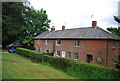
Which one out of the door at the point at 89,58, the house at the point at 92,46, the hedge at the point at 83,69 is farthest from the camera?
the door at the point at 89,58

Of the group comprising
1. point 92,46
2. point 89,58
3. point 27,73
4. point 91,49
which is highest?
point 92,46

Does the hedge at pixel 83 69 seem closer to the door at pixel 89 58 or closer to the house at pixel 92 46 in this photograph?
the house at pixel 92 46

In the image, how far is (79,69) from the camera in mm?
12609

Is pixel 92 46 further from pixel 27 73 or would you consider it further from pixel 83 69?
pixel 27 73

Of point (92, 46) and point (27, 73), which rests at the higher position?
point (92, 46)

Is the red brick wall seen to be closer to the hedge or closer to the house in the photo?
the house

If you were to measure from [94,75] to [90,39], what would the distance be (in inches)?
446

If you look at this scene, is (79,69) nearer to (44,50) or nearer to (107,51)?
(107,51)

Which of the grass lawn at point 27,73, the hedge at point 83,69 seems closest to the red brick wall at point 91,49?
the hedge at point 83,69

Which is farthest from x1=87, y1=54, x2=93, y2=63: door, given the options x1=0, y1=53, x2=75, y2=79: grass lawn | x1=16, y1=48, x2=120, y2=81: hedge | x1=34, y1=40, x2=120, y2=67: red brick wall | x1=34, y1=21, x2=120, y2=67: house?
x1=0, y1=53, x2=75, y2=79: grass lawn

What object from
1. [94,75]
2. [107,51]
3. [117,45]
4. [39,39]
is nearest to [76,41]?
[107,51]

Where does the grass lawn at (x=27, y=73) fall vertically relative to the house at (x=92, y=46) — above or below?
below

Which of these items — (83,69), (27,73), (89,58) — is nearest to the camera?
(27,73)

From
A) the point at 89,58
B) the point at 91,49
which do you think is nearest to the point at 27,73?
the point at 91,49
